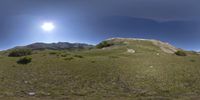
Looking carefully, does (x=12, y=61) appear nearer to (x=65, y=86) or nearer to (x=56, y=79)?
(x=56, y=79)

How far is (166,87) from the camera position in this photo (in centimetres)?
3959

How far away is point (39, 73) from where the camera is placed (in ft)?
152

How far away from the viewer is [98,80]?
42656 mm

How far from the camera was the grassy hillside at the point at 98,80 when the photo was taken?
36.1 metres

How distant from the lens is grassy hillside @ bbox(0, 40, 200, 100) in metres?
36.1

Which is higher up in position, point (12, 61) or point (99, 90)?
point (12, 61)

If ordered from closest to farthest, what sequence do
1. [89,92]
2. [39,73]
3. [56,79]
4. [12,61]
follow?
A: [89,92], [56,79], [39,73], [12,61]

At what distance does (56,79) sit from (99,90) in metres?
8.13

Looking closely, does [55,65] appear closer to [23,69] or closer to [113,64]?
[23,69]

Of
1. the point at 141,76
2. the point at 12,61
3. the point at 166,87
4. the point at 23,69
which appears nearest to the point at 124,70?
the point at 141,76

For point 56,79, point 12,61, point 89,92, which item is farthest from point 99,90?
point 12,61

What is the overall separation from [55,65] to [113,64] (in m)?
9.95

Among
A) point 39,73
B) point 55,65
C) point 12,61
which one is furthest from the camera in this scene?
point 12,61

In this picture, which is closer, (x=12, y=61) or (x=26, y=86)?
(x=26, y=86)
